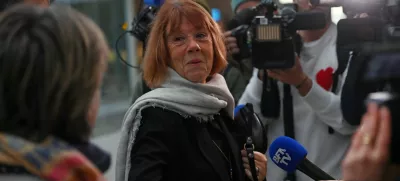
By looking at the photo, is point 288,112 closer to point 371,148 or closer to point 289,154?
point 289,154

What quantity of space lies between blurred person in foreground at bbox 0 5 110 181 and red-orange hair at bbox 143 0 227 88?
869 mm

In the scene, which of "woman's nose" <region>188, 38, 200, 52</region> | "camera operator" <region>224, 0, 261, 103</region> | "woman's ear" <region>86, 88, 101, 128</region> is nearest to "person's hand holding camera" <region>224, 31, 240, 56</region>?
"camera operator" <region>224, 0, 261, 103</region>

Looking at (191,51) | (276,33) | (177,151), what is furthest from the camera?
(276,33)

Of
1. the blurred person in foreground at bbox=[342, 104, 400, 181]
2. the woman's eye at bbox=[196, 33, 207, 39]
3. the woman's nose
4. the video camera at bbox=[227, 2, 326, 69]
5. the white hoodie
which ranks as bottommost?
the white hoodie

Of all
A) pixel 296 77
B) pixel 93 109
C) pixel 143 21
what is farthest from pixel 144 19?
pixel 93 109

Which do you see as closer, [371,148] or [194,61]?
[371,148]

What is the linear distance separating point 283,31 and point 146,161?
3.16ft

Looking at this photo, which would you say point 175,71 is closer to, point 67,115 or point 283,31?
point 283,31

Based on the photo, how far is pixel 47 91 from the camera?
51.6 inches

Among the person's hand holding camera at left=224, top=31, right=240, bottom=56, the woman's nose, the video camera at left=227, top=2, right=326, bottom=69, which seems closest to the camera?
the woman's nose

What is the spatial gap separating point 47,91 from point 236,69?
2.05 metres

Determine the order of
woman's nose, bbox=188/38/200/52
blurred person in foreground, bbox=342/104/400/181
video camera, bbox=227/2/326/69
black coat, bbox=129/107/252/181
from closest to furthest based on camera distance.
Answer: blurred person in foreground, bbox=342/104/400/181
black coat, bbox=129/107/252/181
woman's nose, bbox=188/38/200/52
video camera, bbox=227/2/326/69

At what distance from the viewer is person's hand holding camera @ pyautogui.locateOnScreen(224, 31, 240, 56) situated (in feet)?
9.86

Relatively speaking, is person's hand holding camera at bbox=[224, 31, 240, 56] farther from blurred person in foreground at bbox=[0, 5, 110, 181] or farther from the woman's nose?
blurred person in foreground at bbox=[0, 5, 110, 181]
